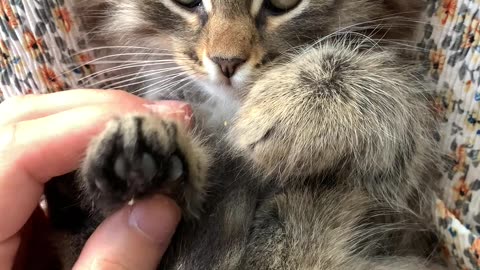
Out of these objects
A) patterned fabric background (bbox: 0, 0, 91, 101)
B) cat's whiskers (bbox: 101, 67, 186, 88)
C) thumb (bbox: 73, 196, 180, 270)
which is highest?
patterned fabric background (bbox: 0, 0, 91, 101)

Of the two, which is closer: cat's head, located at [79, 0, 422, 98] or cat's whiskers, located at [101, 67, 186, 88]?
cat's head, located at [79, 0, 422, 98]

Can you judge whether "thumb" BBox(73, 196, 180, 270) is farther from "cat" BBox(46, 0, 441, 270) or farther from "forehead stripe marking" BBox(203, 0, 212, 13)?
"forehead stripe marking" BBox(203, 0, 212, 13)

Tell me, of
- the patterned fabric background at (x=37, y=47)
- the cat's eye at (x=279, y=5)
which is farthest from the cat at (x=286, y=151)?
the patterned fabric background at (x=37, y=47)

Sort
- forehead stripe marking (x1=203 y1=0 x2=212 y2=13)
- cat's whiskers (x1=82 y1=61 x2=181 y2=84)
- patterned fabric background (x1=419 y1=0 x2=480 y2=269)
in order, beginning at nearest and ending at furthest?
patterned fabric background (x1=419 y1=0 x2=480 y2=269) < forehead stripe marking (x1=203 y1=0 x2=212 y2=13) < cat's whiskers (x1=82 y1=61 x2=181 y2=84)

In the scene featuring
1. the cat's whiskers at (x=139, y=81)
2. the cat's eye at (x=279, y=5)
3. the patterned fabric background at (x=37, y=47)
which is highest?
the cat's eye at (x=279, y=5)

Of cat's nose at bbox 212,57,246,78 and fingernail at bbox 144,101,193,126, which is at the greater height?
cat's nose at bbox 212,57,246,78

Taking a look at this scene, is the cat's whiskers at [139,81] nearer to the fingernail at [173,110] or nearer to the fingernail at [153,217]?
the fingernail at [173,110]

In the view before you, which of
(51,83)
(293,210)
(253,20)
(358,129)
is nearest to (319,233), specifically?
(293,210)

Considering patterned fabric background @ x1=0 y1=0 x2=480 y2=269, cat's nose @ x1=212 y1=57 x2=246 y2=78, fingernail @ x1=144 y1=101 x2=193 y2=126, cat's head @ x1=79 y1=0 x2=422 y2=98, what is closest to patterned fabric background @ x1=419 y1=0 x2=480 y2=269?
patterned fabric background @ x1=0 y1=0 x2=480 y2=269
